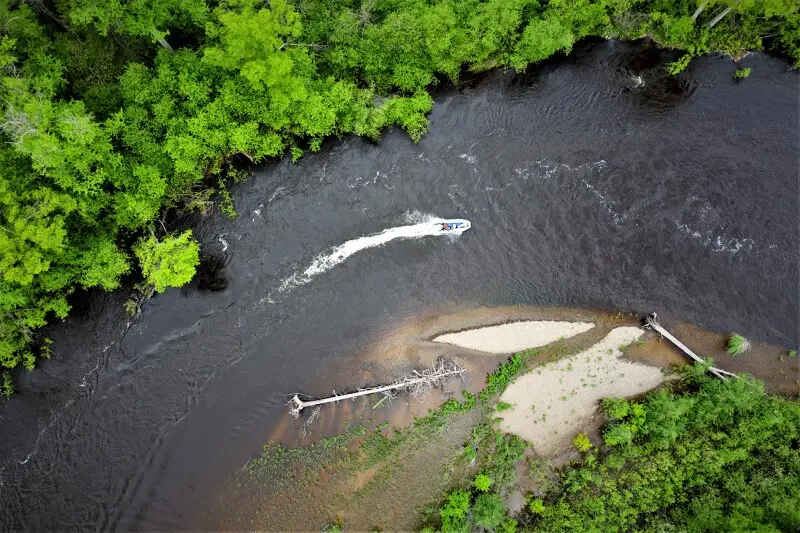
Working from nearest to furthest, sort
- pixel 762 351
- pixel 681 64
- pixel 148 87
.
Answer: pixel 148 87 < pixel 762 351 < pixel 681 64

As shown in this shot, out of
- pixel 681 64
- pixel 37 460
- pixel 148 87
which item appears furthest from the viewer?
pixel 681 64

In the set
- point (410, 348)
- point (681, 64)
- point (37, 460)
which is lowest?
point (410, 348)

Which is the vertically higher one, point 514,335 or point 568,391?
point 514,335

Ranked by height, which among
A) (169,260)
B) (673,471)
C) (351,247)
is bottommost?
(673,471)

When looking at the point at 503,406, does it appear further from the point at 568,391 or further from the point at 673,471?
the point at 673,471

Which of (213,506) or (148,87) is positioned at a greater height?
(148,87)

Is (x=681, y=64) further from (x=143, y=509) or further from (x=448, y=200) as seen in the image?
(x=143, y=509)

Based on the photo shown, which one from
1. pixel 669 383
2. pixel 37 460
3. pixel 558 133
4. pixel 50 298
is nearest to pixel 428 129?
pixel 558 133

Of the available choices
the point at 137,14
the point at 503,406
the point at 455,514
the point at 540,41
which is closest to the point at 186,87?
the point at 137,14

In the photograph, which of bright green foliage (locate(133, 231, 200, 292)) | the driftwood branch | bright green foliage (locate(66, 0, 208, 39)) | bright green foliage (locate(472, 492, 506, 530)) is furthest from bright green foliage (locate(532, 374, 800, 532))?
bright green foliage (locate(66, 0, 208, 39))
